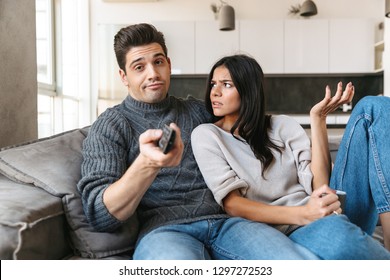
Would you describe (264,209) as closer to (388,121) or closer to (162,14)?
(388,121)

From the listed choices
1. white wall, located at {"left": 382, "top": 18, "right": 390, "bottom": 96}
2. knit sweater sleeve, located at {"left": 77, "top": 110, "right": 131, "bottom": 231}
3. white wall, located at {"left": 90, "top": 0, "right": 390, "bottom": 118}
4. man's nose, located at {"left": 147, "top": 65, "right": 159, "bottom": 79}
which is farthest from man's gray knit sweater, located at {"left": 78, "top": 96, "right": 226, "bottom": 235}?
white wall, located at {"left": 90, "top": 0, "right": 390, "bottom": 118}

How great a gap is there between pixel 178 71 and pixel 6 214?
15.8 ft

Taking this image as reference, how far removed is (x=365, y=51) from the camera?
18.5 feet

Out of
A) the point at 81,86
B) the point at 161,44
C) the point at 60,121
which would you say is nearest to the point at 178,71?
the point at 81,86

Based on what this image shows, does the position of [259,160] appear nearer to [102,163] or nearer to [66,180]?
[102,163]

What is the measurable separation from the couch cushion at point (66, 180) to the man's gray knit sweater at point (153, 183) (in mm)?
39

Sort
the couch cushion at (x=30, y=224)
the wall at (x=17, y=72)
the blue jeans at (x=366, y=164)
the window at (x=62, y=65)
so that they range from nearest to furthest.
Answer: the couch cushion at (x=30, y=224) < the blue jeans at (x=366, y=164) < the wall at (x=17, y=72) < the window at (x=62, y=65)

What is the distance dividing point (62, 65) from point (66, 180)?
3400 mm

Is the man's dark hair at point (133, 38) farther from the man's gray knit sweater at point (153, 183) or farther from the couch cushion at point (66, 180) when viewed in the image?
the couch cushion at point (66, 180)

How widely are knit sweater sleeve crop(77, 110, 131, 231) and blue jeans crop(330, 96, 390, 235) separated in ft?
2.32

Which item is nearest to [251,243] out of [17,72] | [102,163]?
[102,163]

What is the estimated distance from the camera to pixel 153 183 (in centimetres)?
136

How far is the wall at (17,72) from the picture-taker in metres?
1.65

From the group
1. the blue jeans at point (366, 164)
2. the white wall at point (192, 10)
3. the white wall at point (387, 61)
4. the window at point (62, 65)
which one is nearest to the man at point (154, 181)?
the blue jeans at point (366, 164)
